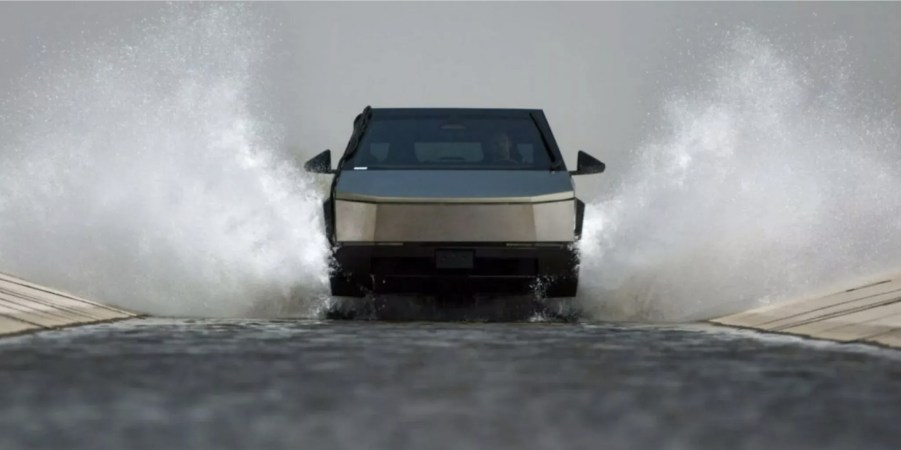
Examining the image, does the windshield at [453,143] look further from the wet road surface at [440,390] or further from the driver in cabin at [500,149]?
the wet road surface at [440,390]

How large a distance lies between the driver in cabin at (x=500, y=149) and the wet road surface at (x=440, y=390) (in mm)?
2733

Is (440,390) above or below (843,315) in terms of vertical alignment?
below

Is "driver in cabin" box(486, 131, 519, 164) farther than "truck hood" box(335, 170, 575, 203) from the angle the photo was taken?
Yes

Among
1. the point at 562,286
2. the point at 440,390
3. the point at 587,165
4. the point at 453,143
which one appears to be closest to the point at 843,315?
the point at 562,286

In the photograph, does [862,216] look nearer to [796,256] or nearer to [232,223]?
[796,256]

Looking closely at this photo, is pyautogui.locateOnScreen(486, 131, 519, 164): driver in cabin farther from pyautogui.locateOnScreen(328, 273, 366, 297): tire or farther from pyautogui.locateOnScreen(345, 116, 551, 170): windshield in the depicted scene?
pyautogui.locateOnScreen(328, 273, 366, 297): tire

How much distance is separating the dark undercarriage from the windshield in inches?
44.3

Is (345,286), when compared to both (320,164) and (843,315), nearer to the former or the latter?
(320,164)

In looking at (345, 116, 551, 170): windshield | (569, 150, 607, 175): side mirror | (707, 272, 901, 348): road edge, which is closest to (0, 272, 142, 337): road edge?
(345, 116, 551, 170): windshield

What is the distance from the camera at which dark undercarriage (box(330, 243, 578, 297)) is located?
39.3 ft

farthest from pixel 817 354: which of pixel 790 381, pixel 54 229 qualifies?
pixel 54 229

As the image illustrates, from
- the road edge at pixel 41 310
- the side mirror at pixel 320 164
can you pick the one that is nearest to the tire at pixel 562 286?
the side mirror at pixel 320 164

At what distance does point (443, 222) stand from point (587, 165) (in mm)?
1603

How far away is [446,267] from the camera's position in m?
12.0
